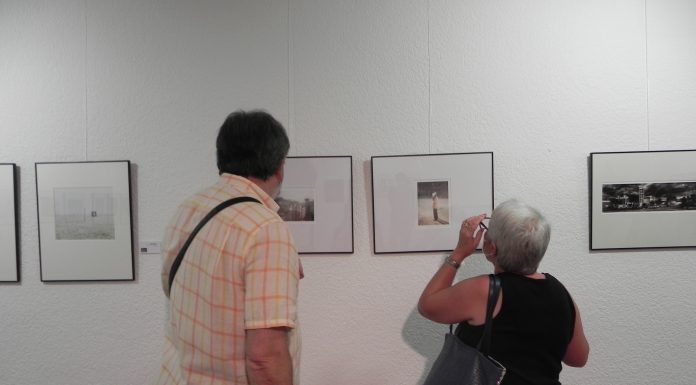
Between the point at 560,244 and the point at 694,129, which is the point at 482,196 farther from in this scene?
the point at 694,129

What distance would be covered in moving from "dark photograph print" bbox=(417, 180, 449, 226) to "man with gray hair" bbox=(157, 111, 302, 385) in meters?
0.80

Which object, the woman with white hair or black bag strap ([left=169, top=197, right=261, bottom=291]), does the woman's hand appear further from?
black bag strap ([left=169, top=197, right=261, bottom=291])

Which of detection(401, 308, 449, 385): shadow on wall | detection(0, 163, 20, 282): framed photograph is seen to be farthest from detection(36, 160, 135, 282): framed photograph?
detection(401, 308, 449, 385): shadow on wall

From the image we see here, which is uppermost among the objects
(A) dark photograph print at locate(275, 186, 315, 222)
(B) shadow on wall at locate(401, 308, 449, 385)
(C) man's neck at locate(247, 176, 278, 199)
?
(C) man's neck at locate(247, 176, 278, 199)

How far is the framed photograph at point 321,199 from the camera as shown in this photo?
1562mm

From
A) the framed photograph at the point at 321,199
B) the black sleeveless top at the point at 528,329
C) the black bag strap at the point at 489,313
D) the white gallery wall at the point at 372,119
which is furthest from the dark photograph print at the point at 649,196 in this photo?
the framed photograph at the point at 321,199

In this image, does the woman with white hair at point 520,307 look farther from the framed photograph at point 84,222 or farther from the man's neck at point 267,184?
the framed photograph at point 84,222

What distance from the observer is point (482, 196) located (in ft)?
5.04

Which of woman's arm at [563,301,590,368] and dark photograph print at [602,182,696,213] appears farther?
dark photograph print at [602,182,696,213]

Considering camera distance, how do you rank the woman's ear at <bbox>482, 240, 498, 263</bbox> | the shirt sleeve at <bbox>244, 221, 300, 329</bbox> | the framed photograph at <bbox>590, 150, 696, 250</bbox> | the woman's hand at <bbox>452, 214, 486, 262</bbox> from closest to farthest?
1. the shirt sleeve at <bbox>244, 221, 300, 329</bbox>
2. the woman's ear at <bbox>482, 240, 498, 263</bbox>
3. the woman's hand at <bbox>452, 214, 486, 262</bbox>
4. the framed photograph at <bbox>590, 150, 696, 250</bbox>

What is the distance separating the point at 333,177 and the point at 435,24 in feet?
2.82

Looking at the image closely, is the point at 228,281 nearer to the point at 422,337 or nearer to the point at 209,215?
the point at 209,215

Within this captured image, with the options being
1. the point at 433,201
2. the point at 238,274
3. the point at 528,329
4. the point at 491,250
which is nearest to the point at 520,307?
the point at 528,329

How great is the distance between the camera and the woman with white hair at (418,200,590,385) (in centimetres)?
97
